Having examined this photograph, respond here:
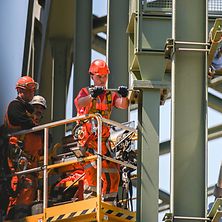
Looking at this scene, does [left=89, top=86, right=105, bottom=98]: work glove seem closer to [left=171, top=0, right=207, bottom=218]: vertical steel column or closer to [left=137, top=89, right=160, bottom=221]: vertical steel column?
[left=137, top=89, right=160, bottom=221]: vertical steel column

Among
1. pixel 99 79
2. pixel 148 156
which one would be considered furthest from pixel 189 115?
pixel 99 79

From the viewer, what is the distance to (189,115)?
1336 cm

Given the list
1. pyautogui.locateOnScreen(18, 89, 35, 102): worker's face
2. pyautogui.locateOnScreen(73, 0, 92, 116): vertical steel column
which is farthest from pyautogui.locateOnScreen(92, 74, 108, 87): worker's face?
pyautogui.locateOnScreen(73, 0, 92, 116): vertical steel column

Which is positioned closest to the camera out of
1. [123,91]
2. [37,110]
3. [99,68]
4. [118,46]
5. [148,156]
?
[148,156]

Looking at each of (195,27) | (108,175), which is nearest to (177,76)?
(195,27)

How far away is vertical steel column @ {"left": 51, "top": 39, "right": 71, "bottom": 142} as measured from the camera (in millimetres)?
27234

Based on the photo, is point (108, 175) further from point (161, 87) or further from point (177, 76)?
point (177, 76)

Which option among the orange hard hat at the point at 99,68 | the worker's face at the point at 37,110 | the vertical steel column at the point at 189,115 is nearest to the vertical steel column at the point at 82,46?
the worker's face at the point at 37,110

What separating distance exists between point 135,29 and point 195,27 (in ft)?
4.41

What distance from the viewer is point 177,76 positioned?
531 inches

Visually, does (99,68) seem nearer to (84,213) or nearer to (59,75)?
(84,213)

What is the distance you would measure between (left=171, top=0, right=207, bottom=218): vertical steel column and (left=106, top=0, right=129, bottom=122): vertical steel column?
227 inches

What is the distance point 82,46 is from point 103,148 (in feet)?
21.2

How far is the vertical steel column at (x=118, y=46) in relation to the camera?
1958 centimetres
